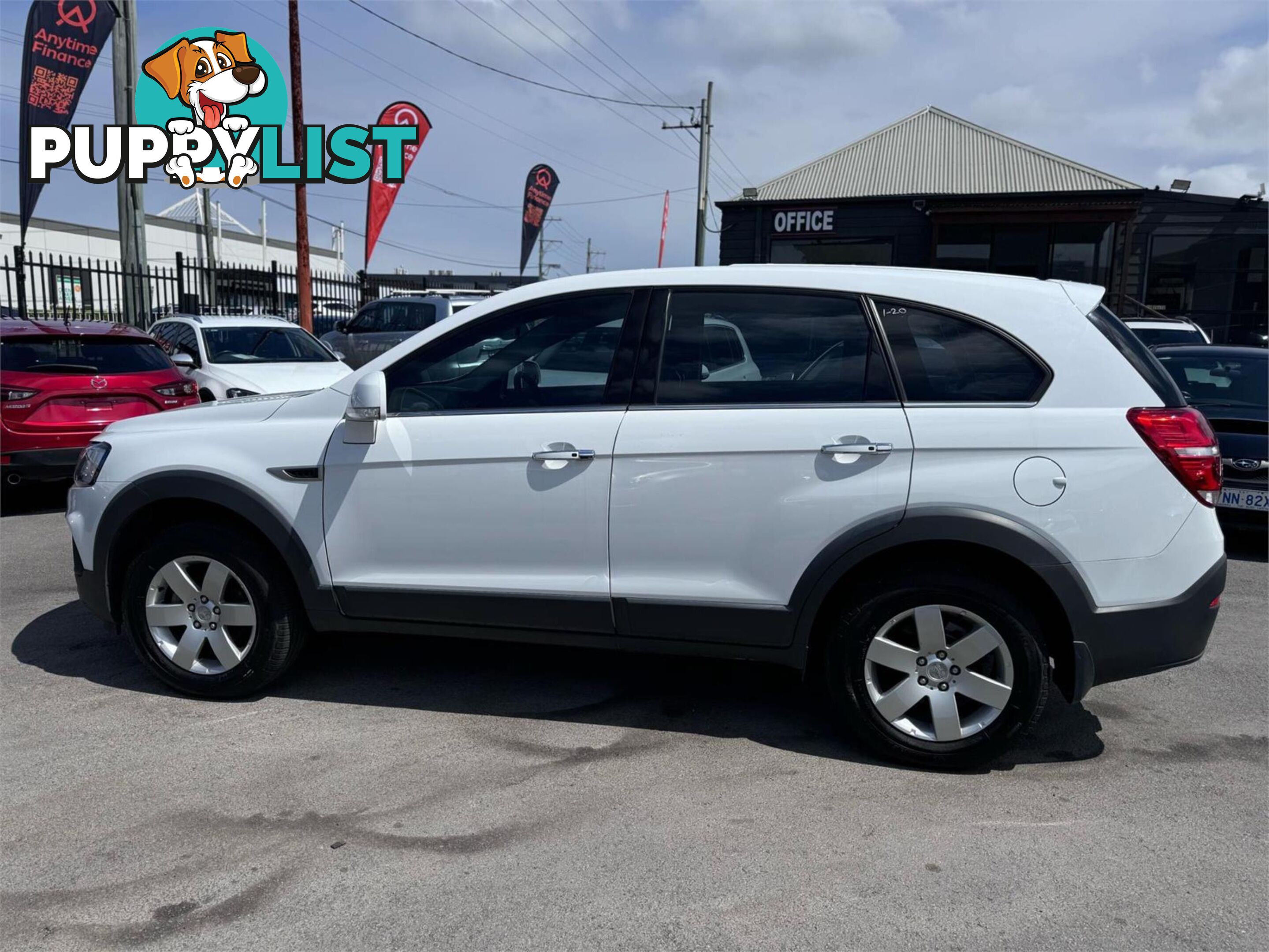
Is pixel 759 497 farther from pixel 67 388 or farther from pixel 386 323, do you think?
pixel 386 323

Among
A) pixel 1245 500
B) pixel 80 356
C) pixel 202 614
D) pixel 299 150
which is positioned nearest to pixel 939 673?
pixel 202 614

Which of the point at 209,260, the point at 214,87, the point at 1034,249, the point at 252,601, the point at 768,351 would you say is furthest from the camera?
the point at 209,260

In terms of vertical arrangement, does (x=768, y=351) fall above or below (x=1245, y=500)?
above

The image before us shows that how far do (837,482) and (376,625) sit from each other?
1929mm

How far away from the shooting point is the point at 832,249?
903 inches

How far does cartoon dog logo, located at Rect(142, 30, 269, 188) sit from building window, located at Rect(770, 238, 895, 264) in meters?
11.4

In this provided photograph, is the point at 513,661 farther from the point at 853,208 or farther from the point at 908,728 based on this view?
the point at 853,208

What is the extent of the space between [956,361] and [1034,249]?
2024 cm

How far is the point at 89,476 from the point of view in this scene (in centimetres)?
428

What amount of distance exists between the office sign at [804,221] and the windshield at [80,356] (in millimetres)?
16400

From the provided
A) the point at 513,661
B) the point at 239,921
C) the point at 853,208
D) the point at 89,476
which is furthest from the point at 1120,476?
the point at 853,208

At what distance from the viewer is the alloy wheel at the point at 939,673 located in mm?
3445

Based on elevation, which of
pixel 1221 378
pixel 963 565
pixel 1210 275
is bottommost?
pixel 963 565

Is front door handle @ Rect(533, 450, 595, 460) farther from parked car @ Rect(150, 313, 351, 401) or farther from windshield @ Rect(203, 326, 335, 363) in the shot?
windshield @ Rect(203, 326, 335, 363)
